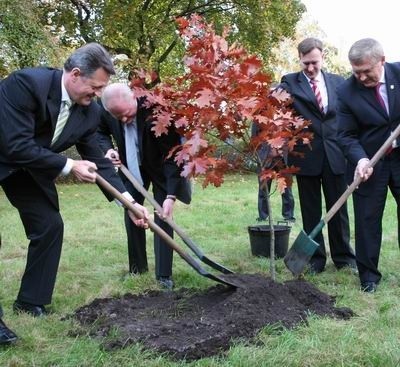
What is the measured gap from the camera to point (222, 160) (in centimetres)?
464

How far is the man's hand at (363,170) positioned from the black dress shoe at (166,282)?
180cm

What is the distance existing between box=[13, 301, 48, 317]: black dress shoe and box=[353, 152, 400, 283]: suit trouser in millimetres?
2574

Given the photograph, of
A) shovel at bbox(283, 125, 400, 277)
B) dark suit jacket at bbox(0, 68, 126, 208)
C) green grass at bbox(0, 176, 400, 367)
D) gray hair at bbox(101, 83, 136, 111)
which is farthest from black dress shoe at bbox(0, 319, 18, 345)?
shovel at bbox(283, 125, 400, 277)

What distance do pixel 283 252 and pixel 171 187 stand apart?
5.71 ft

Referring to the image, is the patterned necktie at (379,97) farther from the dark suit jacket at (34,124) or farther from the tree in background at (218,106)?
the dark suit jacket at (34,124)

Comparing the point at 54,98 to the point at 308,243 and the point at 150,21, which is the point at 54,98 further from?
the point at 150,21

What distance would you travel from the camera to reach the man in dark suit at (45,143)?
3812mm

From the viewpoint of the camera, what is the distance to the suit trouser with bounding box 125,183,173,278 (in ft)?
17.0

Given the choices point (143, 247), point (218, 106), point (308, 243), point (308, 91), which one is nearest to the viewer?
point (218, 106)

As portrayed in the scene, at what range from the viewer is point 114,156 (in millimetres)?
→ 5031

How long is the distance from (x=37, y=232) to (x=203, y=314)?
4.39 ft

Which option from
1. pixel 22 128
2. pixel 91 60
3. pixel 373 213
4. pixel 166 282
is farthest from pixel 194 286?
pixel 91 60

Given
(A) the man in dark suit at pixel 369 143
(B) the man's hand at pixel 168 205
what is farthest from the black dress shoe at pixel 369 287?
(B) the man's hand at pixel 168 205

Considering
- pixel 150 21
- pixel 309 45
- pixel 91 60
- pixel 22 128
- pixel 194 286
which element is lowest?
pixel 194 286
